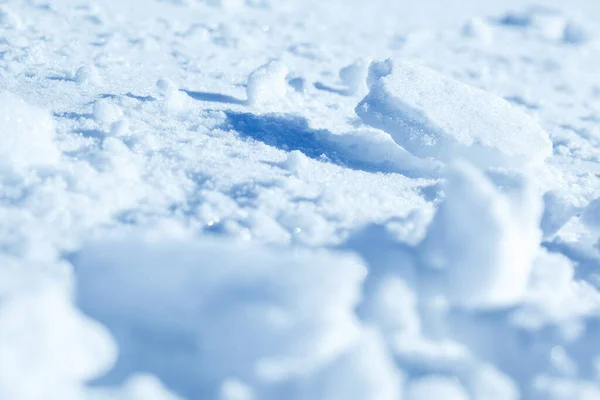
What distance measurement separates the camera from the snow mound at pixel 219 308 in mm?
1115

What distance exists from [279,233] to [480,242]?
526 mm

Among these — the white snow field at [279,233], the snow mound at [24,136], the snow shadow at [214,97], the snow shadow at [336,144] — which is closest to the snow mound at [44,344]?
the white snow field at [279,233]

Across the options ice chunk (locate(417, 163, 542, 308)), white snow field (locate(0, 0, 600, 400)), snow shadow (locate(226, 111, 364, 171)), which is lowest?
snow shadow (locate(226, 111, 364, 171))

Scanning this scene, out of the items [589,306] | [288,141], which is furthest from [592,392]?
[288,141]

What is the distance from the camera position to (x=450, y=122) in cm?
205

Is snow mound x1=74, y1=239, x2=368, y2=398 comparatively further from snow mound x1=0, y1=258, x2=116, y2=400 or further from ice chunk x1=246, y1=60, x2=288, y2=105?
ice chunk x1=246, y1=60, x2=288, y2=105

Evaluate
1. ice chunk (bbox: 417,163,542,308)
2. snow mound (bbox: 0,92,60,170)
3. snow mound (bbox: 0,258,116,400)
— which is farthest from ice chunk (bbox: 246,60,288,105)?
snow mound (bbox: 0,258,116,400)

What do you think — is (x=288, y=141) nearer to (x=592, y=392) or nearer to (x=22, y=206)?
(x=22, y=206)

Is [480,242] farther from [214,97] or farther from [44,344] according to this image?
[214,97]

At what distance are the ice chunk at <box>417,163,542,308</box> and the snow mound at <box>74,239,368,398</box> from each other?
0.26 metres

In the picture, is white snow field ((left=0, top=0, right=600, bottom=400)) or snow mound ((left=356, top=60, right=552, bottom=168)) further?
snow mound ((left=356, top=60, right=552, bottom=168))

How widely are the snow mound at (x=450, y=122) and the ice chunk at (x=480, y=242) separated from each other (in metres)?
0.61

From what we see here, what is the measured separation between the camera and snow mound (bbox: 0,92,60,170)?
170cm

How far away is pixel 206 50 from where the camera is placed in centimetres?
328
